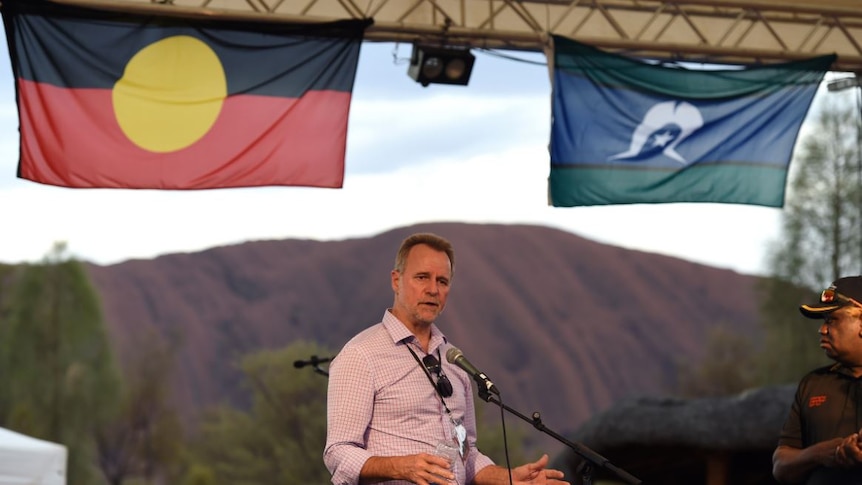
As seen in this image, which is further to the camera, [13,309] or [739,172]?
[13,309]

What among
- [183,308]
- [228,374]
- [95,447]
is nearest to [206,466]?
[95,447]

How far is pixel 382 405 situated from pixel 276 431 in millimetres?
37317

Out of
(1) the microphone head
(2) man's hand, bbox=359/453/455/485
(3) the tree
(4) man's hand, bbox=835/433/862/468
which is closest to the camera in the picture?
(2) man's hand, bbox=359/453/455/485

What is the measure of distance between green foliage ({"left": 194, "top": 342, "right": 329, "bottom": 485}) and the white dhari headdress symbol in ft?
97.6

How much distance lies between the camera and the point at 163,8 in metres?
6.84

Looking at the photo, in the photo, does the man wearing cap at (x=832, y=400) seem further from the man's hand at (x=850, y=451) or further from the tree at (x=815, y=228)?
the tree at (x=815, y=228)

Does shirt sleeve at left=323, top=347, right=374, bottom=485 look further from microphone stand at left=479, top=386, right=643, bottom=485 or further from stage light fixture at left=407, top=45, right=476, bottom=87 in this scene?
stage light fixture at left=407, top=45, right=476, bottom=87

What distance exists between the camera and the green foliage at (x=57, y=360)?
38281 millimetres

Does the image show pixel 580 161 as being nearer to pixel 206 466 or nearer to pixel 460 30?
pixel 460 30

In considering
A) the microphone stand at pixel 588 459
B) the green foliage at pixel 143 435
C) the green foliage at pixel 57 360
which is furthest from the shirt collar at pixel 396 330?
the green foliage at pixel 143 435

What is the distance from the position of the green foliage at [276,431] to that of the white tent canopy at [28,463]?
29.4 metres

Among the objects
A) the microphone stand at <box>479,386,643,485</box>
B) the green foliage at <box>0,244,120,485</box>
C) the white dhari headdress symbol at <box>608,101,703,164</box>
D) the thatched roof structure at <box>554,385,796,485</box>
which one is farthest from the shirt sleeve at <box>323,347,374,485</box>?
→ the green foliage at <box>0,244,120,485</box>

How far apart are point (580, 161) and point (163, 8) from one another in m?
2.81

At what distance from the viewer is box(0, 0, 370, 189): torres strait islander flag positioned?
21.9 ft
